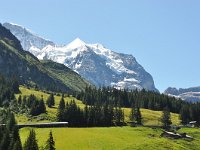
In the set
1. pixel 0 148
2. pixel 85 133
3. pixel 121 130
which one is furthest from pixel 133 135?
pixel 0 148

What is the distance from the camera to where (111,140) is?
511 ft

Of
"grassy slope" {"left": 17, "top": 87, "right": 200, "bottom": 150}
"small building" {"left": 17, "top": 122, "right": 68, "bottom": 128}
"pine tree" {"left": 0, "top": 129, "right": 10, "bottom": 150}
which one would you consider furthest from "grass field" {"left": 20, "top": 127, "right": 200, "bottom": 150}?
"pine tree" {"left": 0, "top": 129, "right": 10, "bottom": 150}

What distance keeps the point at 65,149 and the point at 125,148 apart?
22271mm

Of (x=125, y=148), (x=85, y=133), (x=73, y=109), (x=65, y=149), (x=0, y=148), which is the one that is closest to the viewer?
(x=0, y=148)

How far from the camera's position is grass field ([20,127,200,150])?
143875 mm

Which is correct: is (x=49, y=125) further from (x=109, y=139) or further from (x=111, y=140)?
(x=111, y=140)

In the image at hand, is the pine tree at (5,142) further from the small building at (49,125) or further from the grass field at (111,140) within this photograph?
the small building at (49,125)

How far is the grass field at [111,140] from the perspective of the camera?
14388 centimetres

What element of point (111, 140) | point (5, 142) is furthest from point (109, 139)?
point (5, 142)

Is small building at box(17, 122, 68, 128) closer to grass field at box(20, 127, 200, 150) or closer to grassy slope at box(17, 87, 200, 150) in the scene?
grassy slope at box(17, 87, 200, 150)

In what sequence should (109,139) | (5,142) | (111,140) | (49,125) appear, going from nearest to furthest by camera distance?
(5,142), (111,140), (109,139), (49,125)

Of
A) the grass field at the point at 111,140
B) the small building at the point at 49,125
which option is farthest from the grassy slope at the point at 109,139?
the small building at the point at 49,125

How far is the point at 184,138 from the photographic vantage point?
183125 millimetres

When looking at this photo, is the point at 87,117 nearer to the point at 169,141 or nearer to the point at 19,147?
the point at 169,141
